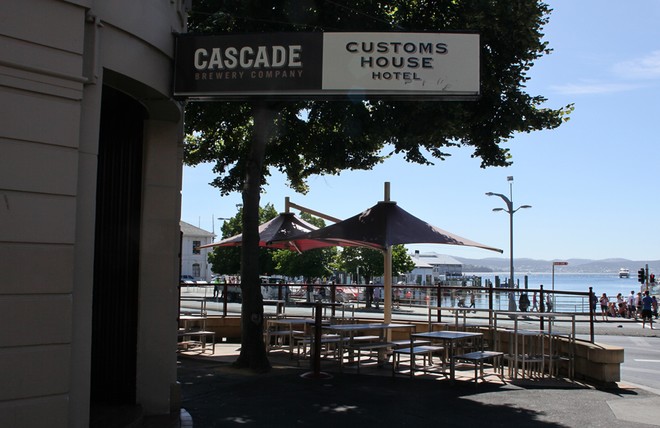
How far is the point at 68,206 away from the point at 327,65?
9.29 feet

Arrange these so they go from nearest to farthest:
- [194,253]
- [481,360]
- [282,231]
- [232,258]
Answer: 1. [481,360]
2. [282,231]
3. [232,258]
4. [194,253]

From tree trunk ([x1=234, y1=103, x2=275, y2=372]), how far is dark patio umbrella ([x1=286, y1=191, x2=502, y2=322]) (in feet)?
6.29

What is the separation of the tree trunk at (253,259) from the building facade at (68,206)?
3976 mm

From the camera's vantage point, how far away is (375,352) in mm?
13531

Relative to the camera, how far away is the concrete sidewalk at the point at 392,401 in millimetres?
7422

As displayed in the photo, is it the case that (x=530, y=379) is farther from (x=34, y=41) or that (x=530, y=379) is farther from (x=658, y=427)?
(x=34, y=41)

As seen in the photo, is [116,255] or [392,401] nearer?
[116,255]

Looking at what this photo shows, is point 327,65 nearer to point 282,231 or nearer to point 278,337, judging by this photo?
point 282,231

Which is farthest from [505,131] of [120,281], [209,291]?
[209,291]

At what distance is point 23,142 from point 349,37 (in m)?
3.24

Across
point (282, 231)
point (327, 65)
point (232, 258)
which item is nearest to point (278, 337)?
point (282, 231)

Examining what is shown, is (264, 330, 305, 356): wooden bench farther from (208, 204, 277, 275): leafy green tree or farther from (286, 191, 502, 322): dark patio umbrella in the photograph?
(208, 204, 277, 275): leafy green tree

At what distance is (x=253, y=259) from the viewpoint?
36.5 ft

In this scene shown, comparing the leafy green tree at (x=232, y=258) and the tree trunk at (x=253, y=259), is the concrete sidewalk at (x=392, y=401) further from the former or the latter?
the leafy green tree at (x=232, y=258)
